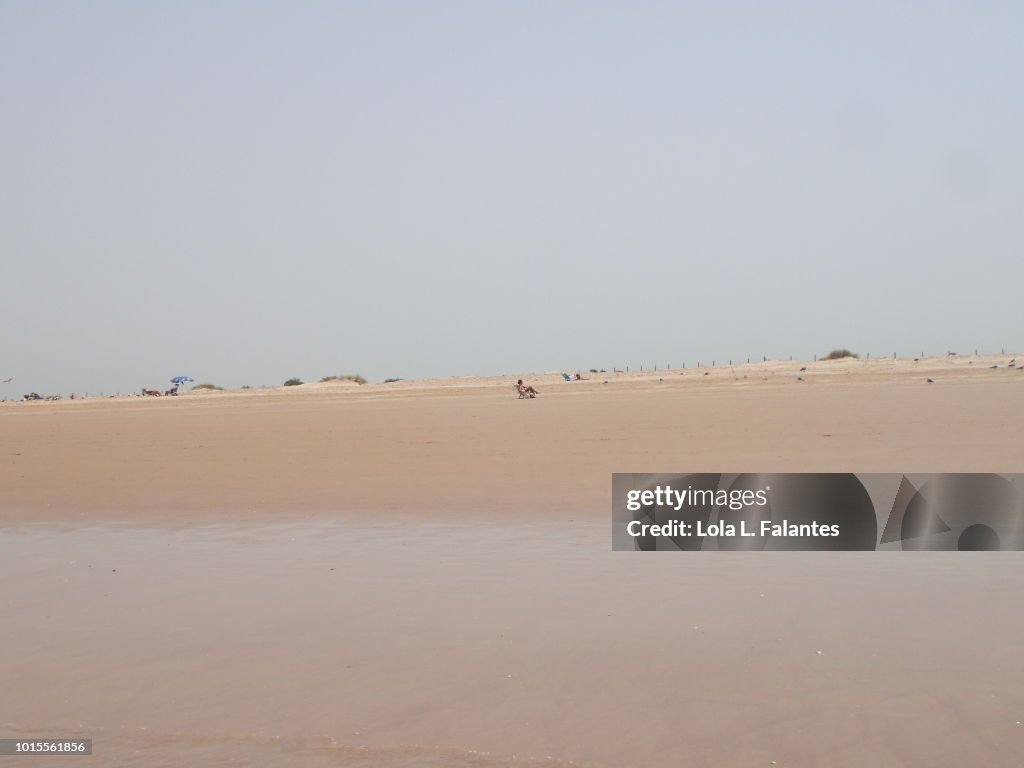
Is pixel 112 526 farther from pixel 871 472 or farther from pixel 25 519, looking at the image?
pixel 871 472

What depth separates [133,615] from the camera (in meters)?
6.15

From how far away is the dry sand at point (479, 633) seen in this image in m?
4.03

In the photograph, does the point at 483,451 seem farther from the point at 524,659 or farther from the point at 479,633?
the point at 524,659

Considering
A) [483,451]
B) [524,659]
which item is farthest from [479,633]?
[483,451]

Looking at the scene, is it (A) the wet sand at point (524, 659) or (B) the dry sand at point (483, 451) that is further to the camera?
Result: (B) the dry sand at point (483, 451)

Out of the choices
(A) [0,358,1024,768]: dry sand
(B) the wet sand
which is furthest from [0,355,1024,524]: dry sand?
(B) the wet sand

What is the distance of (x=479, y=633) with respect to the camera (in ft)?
17.9

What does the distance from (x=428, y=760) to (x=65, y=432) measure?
22373mm

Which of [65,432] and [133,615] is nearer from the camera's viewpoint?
[133,615]

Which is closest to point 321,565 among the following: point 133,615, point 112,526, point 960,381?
point 133,615

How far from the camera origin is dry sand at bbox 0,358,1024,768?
4027mm

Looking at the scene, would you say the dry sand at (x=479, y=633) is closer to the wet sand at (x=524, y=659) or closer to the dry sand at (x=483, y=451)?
the wet sand at (x=524, y=659)

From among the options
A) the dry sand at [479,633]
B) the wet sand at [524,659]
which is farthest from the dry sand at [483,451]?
the wet sand at [524,659]

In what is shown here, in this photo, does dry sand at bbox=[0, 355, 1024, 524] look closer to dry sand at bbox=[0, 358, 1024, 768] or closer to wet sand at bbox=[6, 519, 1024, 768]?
dry sand at bbox=[0, 358, 1024, 768]
